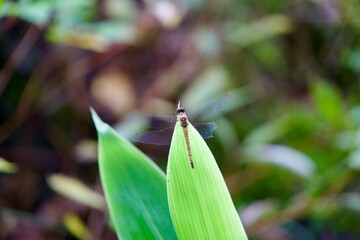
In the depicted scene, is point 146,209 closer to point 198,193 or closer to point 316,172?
point 198,193

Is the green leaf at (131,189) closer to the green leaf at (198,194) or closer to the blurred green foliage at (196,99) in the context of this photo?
the green leaf at (198,194)

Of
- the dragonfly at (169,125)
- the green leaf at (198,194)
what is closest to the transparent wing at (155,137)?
the dragonfly at (169,125)

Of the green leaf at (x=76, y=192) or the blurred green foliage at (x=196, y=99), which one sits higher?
the blurred green foliage at (x=196, y=99)

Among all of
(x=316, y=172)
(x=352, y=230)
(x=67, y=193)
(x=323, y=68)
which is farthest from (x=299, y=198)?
(x=323, y=68)

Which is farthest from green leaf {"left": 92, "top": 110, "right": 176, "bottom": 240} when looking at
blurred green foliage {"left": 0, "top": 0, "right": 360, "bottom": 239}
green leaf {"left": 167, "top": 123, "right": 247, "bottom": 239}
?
blurred green foliage {"left": 0, "top": 0, "right": 360, "bottom": 239}

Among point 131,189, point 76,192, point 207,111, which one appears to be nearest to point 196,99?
point 76,192

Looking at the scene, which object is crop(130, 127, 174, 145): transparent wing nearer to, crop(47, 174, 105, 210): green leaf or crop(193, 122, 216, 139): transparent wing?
crop(193, 122, 216, 139): transparent wing

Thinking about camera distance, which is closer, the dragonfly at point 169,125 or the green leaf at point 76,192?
the dragonfly at point 169,125
